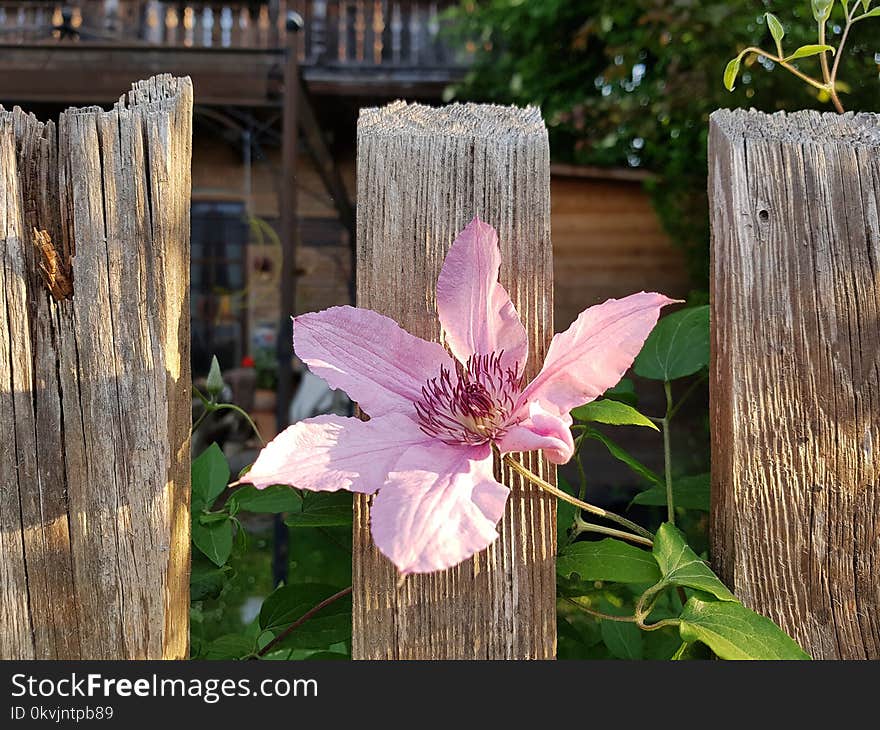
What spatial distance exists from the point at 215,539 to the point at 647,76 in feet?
13.2

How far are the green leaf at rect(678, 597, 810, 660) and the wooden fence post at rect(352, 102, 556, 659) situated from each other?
0.33 ft

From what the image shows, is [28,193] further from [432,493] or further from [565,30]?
[565,30]

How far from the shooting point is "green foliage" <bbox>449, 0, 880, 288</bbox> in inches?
120

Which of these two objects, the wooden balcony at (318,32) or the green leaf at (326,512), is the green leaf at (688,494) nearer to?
the green leaf at (326,512)

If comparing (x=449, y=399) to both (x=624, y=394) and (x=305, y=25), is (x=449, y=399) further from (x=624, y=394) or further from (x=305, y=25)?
(x=305, y=25)

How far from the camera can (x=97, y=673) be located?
0.55 metres

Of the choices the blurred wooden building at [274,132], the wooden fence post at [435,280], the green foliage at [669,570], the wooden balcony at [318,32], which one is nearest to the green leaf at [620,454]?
the green foliage at [669,570]

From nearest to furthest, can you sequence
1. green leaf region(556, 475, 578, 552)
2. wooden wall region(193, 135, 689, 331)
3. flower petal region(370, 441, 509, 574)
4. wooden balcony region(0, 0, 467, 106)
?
flower petal region(370, 441, 509, 574)
green leaf region(556, 475, 578, 552)
wooden wall region(193, 135, 689, 331)
wooden balcony region(0, 0, 467, 106)

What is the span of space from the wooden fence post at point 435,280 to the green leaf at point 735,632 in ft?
0.33

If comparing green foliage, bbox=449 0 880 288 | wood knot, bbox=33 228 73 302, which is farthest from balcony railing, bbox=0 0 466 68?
wood knot, bbox=33 228 73 302

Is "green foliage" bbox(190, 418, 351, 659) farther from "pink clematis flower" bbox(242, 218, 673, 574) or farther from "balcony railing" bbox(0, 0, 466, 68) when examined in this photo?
"balcony railing" bbox(0, 0, 466, 68)

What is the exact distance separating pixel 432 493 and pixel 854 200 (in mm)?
418

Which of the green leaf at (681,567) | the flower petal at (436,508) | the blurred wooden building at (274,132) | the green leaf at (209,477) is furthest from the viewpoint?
the blurred wooden building at (274,132)

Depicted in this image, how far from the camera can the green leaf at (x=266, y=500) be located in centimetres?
70
